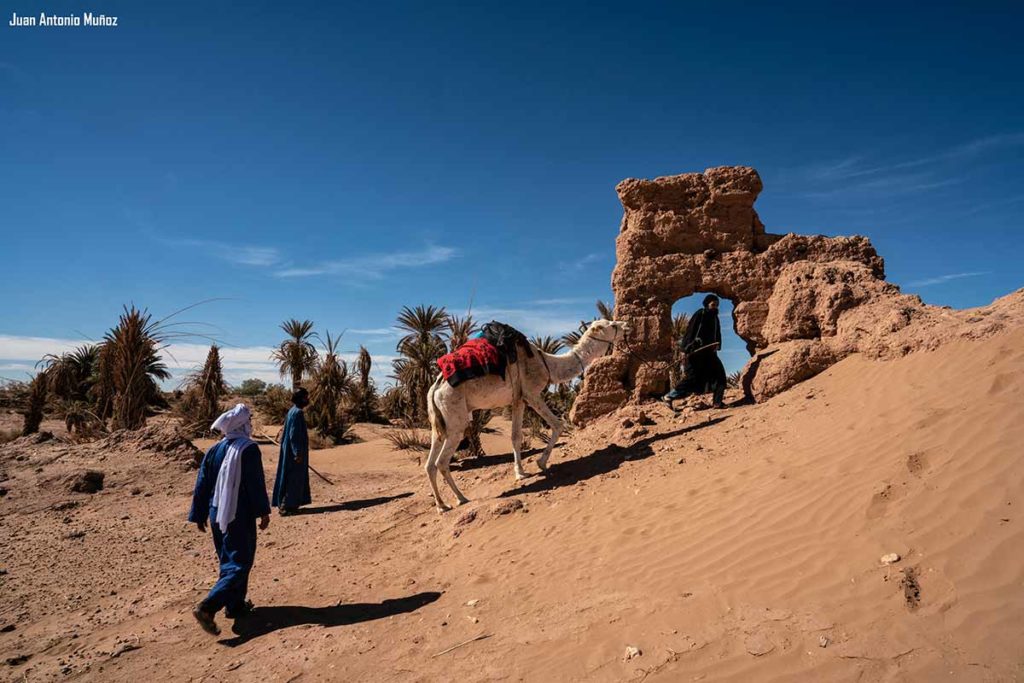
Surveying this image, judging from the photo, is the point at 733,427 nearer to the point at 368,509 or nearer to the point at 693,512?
the point at 693,512

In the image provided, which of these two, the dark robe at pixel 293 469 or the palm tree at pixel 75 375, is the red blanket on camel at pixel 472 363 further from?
the palm tree at pixel 75 375

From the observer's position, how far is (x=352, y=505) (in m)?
9.83

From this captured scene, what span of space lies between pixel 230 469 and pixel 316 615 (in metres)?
1.60

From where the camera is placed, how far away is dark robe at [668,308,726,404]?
9.27 meters

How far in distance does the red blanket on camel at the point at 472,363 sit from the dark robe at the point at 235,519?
2.79m

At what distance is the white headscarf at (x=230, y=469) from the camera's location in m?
5.08

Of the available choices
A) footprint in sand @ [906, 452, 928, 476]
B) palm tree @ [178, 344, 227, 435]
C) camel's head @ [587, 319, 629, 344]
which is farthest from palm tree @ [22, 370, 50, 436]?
footprint in sand @ [906, 452, 928, 476]

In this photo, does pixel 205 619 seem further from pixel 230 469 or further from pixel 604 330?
pixel 604 330

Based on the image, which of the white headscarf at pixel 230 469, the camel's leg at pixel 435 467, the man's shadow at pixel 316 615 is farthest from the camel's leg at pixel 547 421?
the white headscarf at pixel 230 469

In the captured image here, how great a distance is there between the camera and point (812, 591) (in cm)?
390

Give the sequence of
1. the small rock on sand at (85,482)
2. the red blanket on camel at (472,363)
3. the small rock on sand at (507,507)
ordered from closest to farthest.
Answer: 1. the small rock on sand at (507,507)
2. the red blanket on camel at (472,363)
3. the small rock on sand at (85,482)

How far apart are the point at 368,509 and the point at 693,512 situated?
5.71 m

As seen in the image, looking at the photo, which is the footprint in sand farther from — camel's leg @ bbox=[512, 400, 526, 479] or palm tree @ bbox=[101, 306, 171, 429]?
palm tree @ bbox=[101, 306, 171, 429]

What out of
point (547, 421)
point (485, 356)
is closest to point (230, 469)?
point (485, 356)
